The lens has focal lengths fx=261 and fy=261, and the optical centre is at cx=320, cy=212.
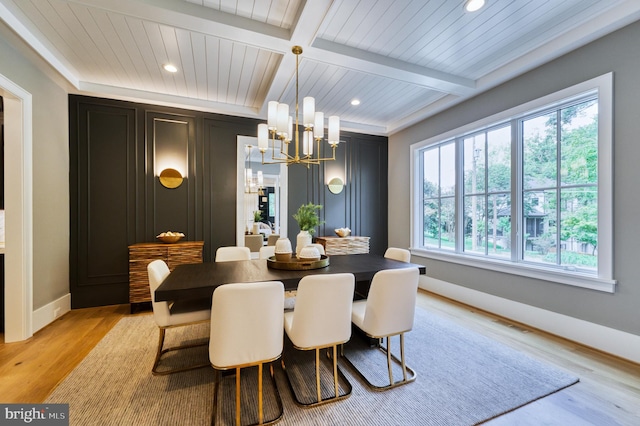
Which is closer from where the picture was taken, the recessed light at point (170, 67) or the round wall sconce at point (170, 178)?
the recessed light at point (170, 67)

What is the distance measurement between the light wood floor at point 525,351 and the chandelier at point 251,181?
2.53 m

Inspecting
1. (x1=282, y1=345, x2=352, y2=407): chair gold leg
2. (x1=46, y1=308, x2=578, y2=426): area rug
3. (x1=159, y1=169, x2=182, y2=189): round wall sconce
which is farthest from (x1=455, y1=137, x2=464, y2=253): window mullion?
(x1=159, y1=169, x2=182, y2=189): round wall sconce

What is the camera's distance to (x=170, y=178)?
3.88 metres

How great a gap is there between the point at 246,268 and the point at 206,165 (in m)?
2.38

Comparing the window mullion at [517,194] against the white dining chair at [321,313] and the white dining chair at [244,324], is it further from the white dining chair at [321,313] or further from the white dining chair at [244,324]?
the white dining chair at [244,324]

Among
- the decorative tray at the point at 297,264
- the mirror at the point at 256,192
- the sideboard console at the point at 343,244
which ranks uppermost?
the mirror at the point at 256,192

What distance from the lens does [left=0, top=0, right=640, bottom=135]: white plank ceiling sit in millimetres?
2123

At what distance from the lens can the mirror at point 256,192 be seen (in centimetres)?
422

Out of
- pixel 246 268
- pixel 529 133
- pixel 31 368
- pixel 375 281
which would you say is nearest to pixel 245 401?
pixel 246 268

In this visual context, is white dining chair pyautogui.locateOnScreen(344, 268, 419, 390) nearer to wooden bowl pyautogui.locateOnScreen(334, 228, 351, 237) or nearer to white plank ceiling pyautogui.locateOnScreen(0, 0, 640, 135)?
white plank ceiling pyautogui.locateOnScreen(0, 0, 640, 135)

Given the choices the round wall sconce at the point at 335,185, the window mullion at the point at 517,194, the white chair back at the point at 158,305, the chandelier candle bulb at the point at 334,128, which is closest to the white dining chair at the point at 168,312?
the white chair back at the point at 158,305

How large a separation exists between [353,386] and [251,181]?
3.61 meters

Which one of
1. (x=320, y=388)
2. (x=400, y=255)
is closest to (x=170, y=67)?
(x=400, y=255)

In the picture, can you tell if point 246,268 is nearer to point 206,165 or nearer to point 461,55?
point 206,165
